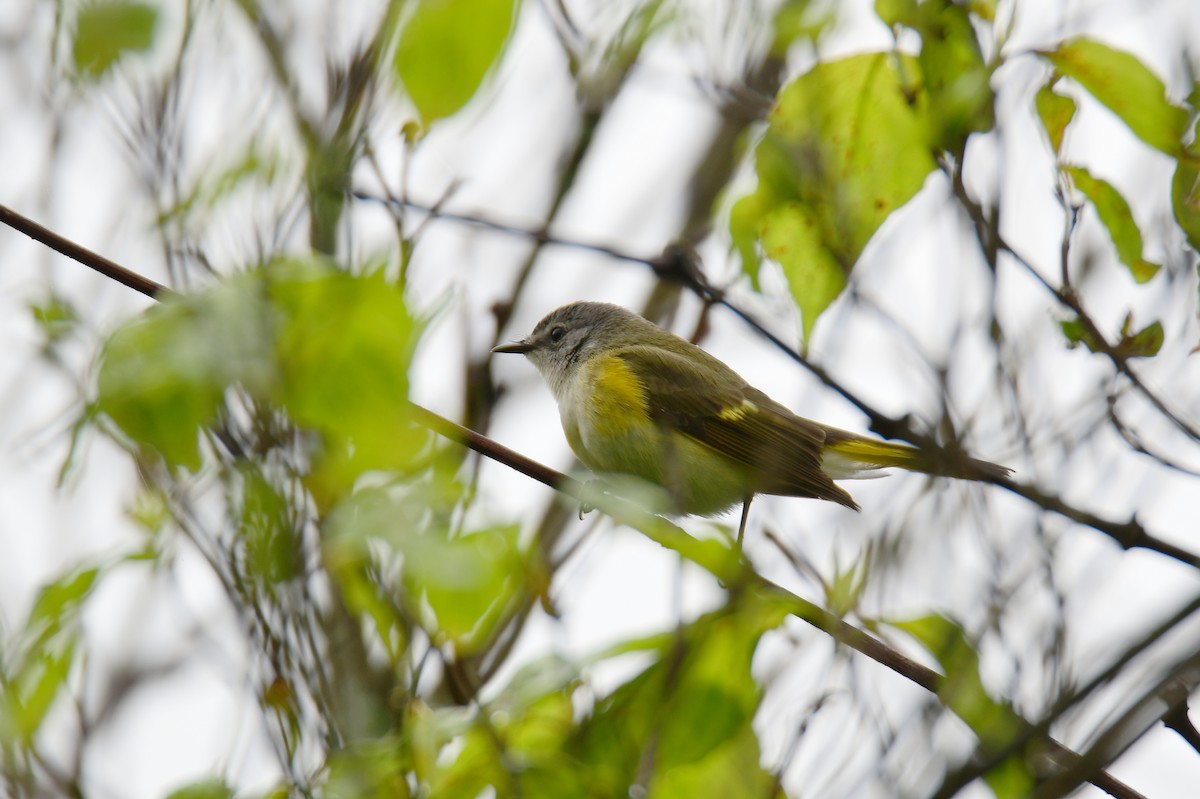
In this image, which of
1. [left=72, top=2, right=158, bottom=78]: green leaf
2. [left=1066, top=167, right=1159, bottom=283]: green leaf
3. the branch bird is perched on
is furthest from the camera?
the branch bird is perched on

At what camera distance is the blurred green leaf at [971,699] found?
5.38 ft

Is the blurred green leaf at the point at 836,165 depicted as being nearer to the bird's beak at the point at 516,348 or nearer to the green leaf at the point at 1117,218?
the green leaf at the point at 1117,218

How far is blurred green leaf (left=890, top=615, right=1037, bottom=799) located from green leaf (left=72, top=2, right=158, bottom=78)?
6.61 ft

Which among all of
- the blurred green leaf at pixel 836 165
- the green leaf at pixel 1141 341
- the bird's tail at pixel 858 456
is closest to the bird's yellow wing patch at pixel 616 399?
the bird's tail at pixel 858 456

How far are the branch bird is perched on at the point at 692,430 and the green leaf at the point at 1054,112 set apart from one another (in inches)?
72.3

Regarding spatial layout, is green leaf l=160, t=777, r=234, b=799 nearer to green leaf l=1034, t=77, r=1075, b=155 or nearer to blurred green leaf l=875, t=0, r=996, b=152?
blurred green leaf l=875, t=0, r=996, b=152

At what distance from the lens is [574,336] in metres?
4.97

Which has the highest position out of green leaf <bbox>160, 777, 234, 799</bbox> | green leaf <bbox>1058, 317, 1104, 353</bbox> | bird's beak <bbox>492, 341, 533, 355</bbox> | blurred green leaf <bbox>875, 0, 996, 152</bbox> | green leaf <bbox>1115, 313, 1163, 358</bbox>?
blurred green leaf <bbox>875, 0, 996, 152</bbox>

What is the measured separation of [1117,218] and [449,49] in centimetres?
121

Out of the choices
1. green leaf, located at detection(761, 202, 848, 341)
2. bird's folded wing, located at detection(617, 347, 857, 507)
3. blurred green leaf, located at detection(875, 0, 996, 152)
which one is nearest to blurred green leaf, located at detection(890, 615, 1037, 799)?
green leaf, located at detection(761, 202, 848, 341)

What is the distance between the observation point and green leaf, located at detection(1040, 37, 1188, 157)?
196 centimetres

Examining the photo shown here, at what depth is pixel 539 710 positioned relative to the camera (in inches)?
88.1

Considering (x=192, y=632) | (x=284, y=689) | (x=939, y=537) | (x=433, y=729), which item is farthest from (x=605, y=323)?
(x=433, y=729)

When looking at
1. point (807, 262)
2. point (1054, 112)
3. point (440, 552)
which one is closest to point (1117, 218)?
point (1054, 112)
